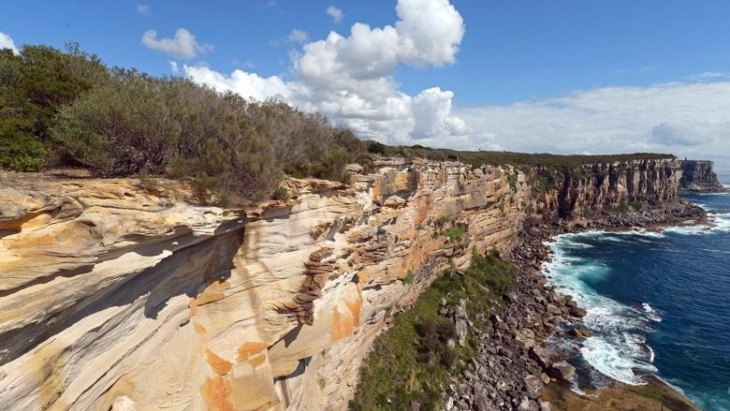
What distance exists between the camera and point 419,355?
25.6 m

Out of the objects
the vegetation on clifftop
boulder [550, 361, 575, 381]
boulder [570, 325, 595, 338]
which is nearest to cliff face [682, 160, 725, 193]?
boulder [570, 325, 595, 338]

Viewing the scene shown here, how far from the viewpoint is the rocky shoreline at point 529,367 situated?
24.4m

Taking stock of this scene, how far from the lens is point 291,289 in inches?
627

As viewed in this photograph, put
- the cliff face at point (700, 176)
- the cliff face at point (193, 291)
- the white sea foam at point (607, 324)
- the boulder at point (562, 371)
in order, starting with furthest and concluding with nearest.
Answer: the cliff face at point (700, 176), the white sea foam at point (607, 324), the boulder at point (562, 371), the cliff face at point (193, 291)

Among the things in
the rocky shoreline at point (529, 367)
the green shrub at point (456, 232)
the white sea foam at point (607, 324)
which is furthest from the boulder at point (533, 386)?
the green shrub at point (456, 232)

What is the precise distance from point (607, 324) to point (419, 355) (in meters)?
23.6

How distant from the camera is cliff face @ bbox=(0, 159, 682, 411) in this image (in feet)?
24.8

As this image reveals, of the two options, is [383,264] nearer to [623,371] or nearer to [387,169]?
[387,169]

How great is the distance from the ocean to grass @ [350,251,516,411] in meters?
11.1

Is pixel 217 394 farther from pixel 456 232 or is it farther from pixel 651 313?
pixel 651 313

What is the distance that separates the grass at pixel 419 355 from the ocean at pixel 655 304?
36.3 ft

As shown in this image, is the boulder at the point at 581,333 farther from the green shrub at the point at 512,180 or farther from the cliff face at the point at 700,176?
the cliff face at the point at 700,176

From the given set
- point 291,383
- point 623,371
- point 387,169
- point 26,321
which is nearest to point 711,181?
point 623,371

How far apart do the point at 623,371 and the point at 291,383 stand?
2787cm
